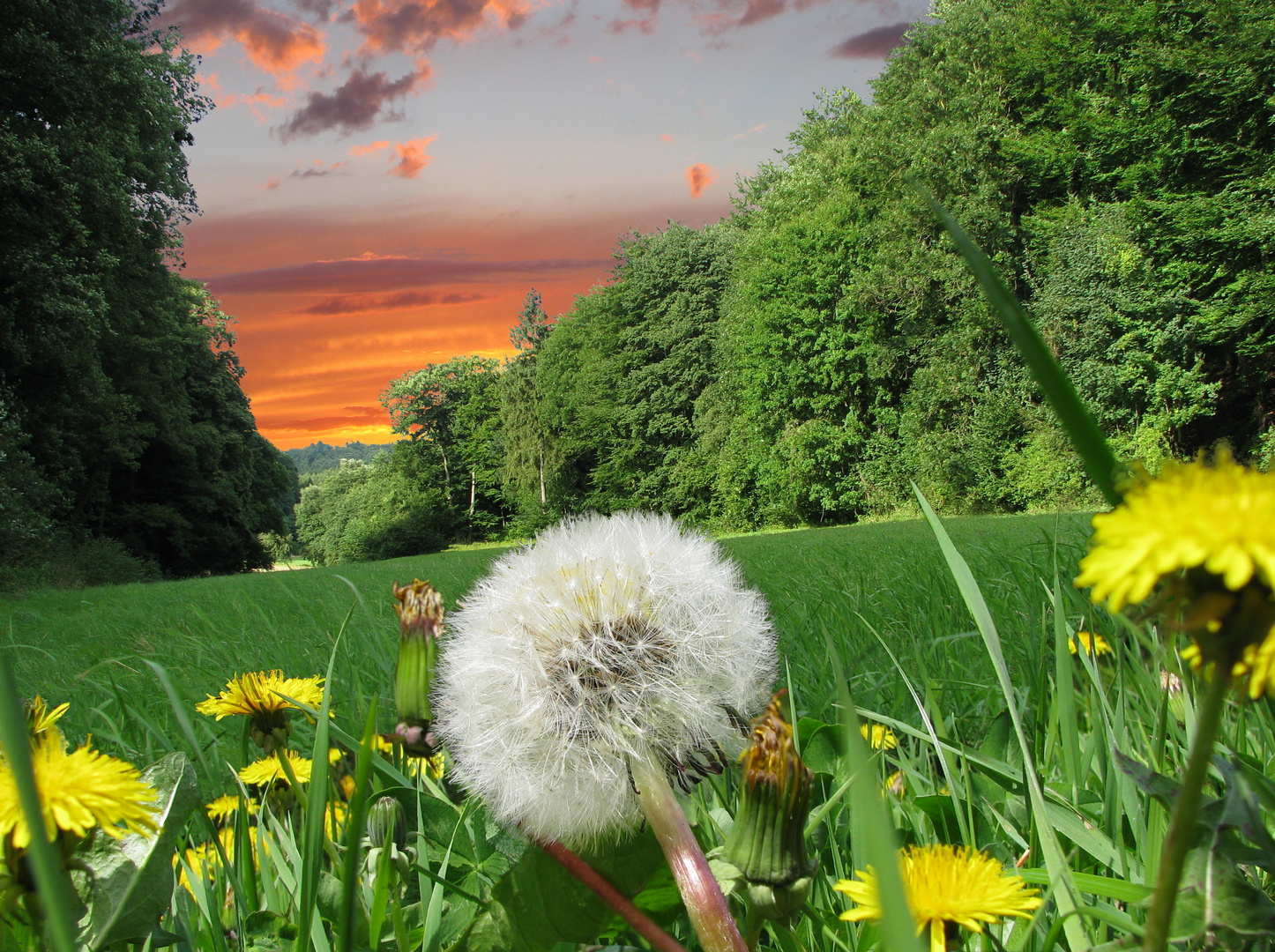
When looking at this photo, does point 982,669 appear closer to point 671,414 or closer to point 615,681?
point 615,681

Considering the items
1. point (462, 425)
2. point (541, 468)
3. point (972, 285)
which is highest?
point (972, 285)

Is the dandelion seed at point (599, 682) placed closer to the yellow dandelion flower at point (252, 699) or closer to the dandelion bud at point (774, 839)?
the dandelion bud at point (774, 839)

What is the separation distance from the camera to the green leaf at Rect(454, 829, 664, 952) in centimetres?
67

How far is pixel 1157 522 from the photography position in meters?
0.27

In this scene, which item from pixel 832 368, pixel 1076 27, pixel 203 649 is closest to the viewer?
pixel 203 649

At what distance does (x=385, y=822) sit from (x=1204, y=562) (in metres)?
0.87

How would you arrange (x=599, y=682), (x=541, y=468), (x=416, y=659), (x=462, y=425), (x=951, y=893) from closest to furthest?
(x=951, y=893), (x=599, y=682), (x=416, y=659), (x=541, y=468), (x=462, y=425)

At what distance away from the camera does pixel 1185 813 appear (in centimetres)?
27

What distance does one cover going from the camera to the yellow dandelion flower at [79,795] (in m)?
0.43

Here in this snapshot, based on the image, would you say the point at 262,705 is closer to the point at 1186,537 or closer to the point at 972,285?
the point at 1186,537

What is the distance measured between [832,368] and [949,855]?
24.1 meters

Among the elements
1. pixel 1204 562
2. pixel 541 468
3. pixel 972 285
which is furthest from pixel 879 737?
pixel 541 468

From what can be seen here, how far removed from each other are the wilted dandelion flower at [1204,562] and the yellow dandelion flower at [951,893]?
0.32 metres

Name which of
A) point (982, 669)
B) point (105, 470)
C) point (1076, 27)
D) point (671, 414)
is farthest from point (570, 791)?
point (671, 414)
